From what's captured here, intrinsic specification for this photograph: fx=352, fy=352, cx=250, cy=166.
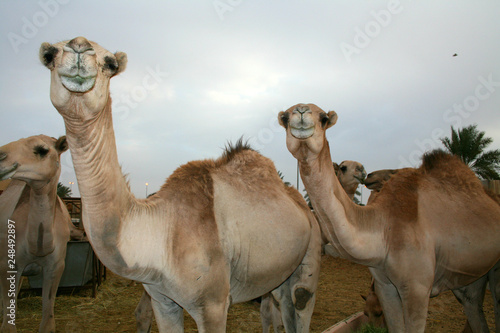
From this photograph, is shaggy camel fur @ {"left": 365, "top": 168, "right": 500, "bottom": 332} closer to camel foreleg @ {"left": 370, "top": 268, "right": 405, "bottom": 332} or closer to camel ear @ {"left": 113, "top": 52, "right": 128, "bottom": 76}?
camel foreleg @ {"left": 370, "top": 268, "right": 405, "bottom": 332}

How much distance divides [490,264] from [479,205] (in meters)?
0.75

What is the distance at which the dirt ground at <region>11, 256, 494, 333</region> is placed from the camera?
648 cm

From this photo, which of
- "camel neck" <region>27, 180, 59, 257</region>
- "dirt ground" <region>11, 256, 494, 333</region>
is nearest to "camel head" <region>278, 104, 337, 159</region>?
"camel neck" <region>27, 180, 59, 257</region>

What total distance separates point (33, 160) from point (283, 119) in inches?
140

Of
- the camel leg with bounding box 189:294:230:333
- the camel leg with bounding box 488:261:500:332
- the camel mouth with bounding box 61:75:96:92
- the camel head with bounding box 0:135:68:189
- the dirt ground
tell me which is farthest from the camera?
the dirt ground

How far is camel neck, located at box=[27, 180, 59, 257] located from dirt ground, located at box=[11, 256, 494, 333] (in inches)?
78.8

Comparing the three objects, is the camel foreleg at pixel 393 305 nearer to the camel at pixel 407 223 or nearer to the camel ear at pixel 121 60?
the camel at pixel 407 223

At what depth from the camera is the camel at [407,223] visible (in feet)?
10.9

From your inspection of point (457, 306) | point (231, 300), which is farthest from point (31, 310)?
point (457, 306)

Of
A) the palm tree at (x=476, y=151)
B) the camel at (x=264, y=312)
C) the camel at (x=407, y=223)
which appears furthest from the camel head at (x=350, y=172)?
the palm tree at (x=476, y=151)

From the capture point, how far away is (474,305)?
526 cm

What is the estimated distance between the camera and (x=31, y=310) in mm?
7625

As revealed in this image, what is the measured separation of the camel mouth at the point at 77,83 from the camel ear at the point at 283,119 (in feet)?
5.58

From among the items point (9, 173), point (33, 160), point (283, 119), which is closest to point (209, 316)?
point (283, 119)
